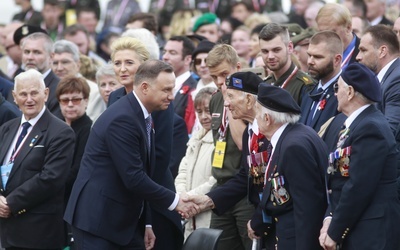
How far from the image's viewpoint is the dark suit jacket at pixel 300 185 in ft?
23.6

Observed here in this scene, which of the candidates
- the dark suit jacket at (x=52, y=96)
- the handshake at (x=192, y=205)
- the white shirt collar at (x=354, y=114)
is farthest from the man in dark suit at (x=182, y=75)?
the white shirt collar at (x=354, y=114)

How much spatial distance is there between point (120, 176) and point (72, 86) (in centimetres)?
258

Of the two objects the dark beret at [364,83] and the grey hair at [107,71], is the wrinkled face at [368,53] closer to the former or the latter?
the dark beret at [364,83]

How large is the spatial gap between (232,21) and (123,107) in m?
7.70

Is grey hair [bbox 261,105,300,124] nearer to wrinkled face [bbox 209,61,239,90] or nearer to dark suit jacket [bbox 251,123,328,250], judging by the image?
dark suit jacket [bbox 251,123,328,250]

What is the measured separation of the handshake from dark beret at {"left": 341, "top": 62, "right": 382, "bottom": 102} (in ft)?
6.02

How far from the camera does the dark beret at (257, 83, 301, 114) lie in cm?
741

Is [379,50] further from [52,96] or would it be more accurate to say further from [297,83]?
[52,96]

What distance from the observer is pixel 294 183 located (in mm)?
7211

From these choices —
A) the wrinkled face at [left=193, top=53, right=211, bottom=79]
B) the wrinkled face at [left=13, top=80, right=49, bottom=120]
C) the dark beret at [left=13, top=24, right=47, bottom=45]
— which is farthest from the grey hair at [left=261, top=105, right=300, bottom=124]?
the dark beret at [left=13, top=24, right=47, bottom=45]

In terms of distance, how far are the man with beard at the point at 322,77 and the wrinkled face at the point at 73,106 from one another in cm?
264

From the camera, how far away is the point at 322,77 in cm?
852

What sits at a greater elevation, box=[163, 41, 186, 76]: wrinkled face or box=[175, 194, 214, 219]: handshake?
box=[163, 41, 186, 76]: wrinkled face

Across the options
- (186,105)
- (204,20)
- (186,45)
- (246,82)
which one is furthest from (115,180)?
(204,20)
